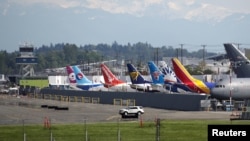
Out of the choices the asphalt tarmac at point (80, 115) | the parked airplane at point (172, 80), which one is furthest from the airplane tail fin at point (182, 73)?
the asphalt tarmac at point (80, 115)

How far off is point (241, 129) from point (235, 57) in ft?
305

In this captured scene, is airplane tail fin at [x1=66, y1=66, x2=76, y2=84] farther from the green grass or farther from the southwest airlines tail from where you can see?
the green grass

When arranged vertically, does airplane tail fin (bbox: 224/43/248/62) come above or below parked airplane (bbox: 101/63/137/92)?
above

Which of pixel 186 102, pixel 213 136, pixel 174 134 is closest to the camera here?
pixel 213 136

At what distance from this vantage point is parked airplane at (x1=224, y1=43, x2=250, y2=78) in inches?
4540

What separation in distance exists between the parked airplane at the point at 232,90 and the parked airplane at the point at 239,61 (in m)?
19.5

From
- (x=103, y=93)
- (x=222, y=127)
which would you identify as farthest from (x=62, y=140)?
(x=103, y=93)

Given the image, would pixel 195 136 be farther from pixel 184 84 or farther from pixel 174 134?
pixel 184 84

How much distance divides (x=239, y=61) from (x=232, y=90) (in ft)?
71.2

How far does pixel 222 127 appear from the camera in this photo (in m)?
25.3

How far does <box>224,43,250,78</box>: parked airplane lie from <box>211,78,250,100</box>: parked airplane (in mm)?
19462

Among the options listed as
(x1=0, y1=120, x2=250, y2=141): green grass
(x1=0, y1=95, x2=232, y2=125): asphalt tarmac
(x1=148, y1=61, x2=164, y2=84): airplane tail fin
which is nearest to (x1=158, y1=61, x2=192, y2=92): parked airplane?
(x1=148, y1=61, x2=164, y2=84): airplane tail fin

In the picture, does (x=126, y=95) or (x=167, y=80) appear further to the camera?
(x=167, y=80)

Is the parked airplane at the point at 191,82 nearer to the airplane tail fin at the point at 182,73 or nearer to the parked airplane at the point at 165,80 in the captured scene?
the airplane tail fin at the point at 182,73
